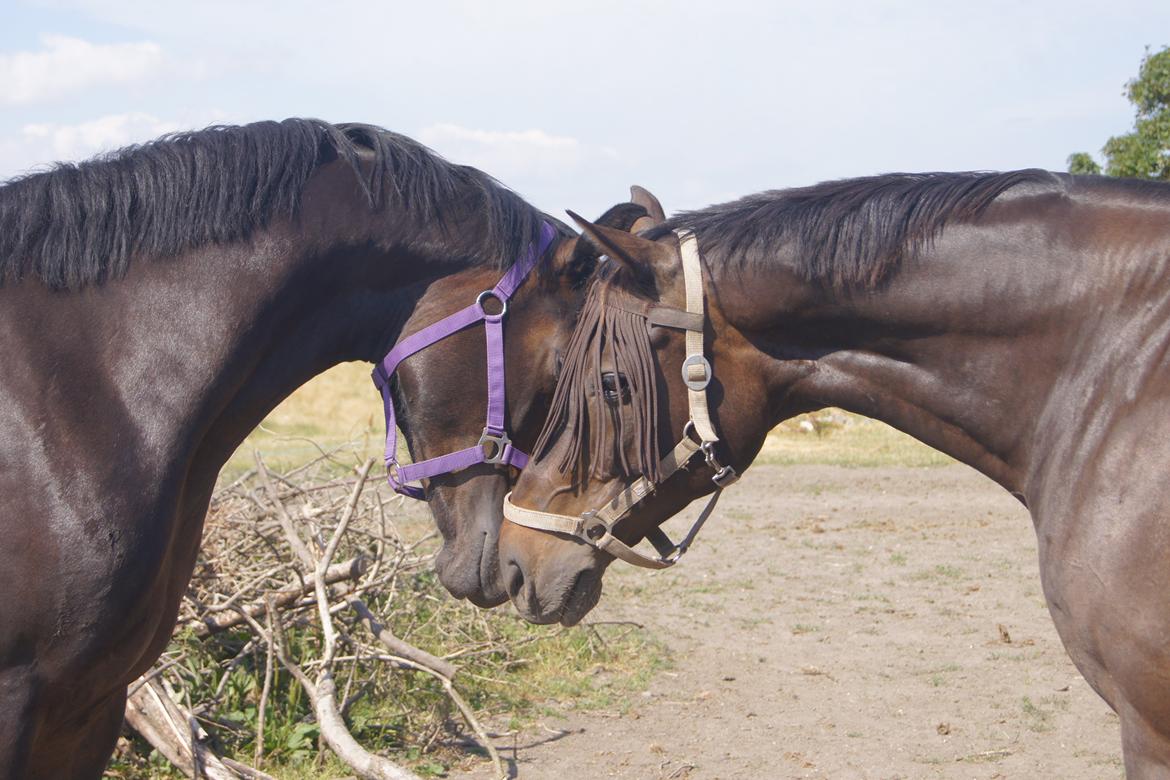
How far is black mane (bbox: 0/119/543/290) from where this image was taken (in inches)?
99.1

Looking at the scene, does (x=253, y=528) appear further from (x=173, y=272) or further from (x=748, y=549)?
(x=748, y=549)

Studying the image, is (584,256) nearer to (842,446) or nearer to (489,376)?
(489,376)

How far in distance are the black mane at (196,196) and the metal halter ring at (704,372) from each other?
0.54 meters

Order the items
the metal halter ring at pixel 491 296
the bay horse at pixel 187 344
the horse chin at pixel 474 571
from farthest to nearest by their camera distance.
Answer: the horse chin at pixel 474 571
the metal halter ring at pixel 491 296
the bay horse at pixel 187 344

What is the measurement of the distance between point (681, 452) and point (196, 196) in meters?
1.35

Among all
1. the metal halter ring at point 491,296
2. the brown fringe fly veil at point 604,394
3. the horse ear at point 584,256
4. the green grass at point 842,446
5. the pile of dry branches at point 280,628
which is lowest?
the green grass at point 842,446

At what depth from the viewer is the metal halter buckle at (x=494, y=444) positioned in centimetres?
279

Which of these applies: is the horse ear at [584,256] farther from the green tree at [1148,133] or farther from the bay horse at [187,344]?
the green tree at [1148,133]

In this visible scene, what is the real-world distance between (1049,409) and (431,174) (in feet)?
5.34

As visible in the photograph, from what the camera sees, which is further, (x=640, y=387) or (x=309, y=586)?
(x=309, y=586)

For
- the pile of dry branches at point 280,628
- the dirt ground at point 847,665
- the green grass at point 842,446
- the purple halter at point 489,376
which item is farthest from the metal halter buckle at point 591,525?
the green grass at point 842,446

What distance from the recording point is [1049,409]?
2.43 m

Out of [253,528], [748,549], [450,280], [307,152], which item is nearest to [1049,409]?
[450,280]

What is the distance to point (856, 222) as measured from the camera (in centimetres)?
261
